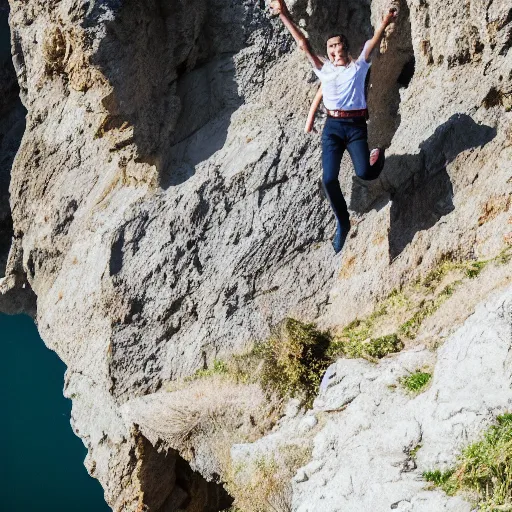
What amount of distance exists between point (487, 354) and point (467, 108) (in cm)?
292

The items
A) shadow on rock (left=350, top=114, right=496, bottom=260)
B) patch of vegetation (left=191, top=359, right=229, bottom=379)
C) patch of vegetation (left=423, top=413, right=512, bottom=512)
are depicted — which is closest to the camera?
patch of vegetation (left=423, top=413, right=512, bottom=512)

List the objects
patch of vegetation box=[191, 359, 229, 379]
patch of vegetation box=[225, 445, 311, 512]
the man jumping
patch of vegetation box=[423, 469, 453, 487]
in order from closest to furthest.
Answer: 1. patch of vegetation box=[423, 469, 453, 487]
2. patch of vegetation box=[225, 445, 311, 512]
3. the man jumping
4. patch of vegetation box=[191, 359, 229, 379]

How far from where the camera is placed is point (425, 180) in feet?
23.1

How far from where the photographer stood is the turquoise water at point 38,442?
40.3 ft

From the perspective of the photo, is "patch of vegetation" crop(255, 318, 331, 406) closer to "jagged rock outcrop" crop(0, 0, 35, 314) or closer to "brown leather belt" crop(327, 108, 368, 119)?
"brown leather belt" crop(327, 108, 368, 119)

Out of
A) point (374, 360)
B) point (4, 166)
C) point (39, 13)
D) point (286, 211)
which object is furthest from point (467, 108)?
point (4, 166)

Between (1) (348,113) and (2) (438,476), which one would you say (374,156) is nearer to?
(1) (348,113)

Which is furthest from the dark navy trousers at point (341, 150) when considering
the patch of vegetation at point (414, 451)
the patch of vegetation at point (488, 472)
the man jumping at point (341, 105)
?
the patch of vegetation at point (488, 472)

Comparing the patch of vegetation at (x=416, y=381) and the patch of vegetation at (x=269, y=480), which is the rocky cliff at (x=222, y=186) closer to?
the patch of vegetation at (x=269, y=480)

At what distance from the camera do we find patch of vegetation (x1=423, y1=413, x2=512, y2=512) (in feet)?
14.5

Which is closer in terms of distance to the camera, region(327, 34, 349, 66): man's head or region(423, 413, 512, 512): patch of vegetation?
region(423, 413, 512, 512): patch of vegetation

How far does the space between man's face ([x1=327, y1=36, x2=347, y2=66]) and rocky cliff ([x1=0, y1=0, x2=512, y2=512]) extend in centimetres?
137

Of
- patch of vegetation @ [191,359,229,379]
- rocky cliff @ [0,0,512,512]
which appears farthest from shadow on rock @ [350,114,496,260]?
patch of vegetation @ [191,359,229,379]

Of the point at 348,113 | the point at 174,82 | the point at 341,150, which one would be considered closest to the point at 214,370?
the point at 341,150
